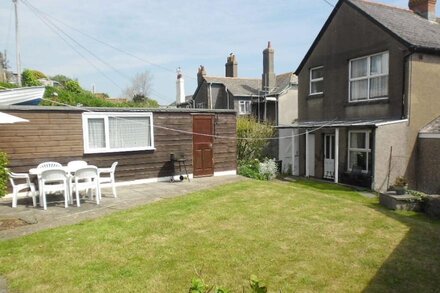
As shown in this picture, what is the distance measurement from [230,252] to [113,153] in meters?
7.38

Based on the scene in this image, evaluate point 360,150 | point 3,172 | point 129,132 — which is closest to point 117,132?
point 129,132

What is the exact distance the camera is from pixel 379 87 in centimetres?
1541

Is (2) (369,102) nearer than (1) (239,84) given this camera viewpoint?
Yes

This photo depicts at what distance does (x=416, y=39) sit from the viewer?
47.8 feet

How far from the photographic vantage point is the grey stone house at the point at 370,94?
14.2 metres

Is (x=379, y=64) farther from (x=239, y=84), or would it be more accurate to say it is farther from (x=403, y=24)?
(x=239, y=84)

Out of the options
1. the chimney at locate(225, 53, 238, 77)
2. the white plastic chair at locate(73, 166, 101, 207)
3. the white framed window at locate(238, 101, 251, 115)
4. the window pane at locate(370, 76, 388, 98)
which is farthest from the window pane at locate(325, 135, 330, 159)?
the chimney at locate(225, 53, 238, 77)

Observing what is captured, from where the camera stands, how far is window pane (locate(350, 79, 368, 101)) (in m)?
16.0

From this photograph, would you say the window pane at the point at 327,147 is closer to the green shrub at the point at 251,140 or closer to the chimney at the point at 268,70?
A: the green shrub at the point at 251,140

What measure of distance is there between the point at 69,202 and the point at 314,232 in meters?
6.55

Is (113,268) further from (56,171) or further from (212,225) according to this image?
(56,171)

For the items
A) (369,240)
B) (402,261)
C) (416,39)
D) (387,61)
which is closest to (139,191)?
(369,240)

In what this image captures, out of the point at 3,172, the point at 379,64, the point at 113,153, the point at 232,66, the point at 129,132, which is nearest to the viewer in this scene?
the point at 3,172

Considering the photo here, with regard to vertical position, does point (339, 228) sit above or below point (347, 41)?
below
